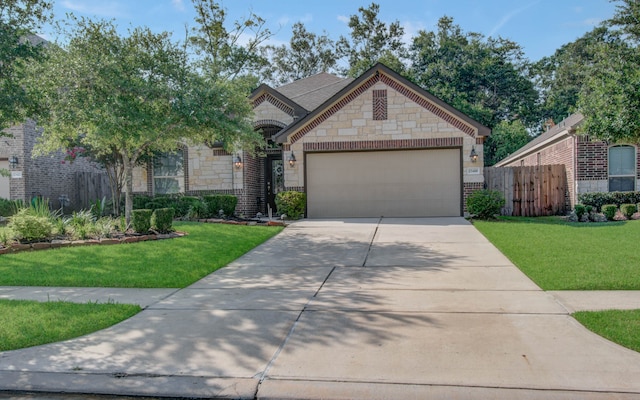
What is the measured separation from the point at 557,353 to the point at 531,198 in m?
13.4

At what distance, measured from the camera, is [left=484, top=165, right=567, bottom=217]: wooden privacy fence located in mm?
16312

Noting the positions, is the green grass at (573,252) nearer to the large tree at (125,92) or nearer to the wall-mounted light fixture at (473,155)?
the wall-mounted light fixture at (473,155)

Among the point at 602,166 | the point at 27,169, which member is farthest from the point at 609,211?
the point at 27,169

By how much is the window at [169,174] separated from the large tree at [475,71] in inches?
982

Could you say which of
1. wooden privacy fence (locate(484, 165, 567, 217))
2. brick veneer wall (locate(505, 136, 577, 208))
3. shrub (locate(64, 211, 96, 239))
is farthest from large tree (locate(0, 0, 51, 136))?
brick veneer wall (locate(505, 136, 577, 208))

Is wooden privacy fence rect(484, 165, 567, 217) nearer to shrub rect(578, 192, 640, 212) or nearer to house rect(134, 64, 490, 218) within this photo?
shrub rect(578, 192, 640, 212)

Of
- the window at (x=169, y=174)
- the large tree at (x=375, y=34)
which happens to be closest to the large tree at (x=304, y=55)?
the large tree at (x=375, y=34)

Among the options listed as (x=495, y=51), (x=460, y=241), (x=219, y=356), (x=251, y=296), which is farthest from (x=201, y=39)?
(x=495, y=51)

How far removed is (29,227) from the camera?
9.92m

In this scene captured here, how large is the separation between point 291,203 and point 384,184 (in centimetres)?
326

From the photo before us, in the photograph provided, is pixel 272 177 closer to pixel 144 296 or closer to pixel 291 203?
pixel 291 203

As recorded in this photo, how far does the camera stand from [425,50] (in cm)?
3916

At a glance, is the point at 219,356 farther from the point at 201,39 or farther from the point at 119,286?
the point at 201,39

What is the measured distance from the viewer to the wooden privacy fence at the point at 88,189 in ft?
65.7
